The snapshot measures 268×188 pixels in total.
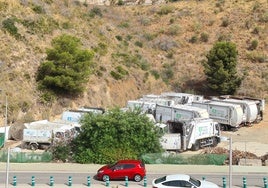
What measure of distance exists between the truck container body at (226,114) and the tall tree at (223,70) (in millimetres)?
14058

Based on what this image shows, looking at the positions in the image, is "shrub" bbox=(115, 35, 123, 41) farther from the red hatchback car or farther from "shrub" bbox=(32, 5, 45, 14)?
the red hatchback car

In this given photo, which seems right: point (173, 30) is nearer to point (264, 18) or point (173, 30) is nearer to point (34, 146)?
point (264, 18)

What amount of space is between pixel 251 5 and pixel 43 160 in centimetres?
6265

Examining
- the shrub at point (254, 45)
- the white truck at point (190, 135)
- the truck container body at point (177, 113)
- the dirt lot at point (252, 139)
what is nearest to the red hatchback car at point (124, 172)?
the white truck at point (190, 135)

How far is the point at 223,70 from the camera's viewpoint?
64.9 meters

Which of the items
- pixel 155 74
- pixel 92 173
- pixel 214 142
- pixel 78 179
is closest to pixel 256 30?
pixel 155 74

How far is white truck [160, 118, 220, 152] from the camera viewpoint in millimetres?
40219

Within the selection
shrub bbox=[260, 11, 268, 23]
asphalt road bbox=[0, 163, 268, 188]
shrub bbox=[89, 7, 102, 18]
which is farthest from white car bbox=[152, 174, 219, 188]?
shrub bbox=[260, 11, 268, 23]

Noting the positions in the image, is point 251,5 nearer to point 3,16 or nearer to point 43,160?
point 3,16

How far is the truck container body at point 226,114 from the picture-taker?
163 ft

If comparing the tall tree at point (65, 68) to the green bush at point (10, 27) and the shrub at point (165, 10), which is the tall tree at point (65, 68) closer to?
the green bush at point (10, 27)

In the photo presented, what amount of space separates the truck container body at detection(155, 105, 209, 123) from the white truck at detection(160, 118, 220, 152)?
2.43 meters

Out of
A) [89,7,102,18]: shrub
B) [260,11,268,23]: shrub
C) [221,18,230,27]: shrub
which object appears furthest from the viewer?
[221,18,230,27]: shrub

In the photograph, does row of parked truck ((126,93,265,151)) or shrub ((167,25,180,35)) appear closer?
row of parked truck ((126,93,265,151))
